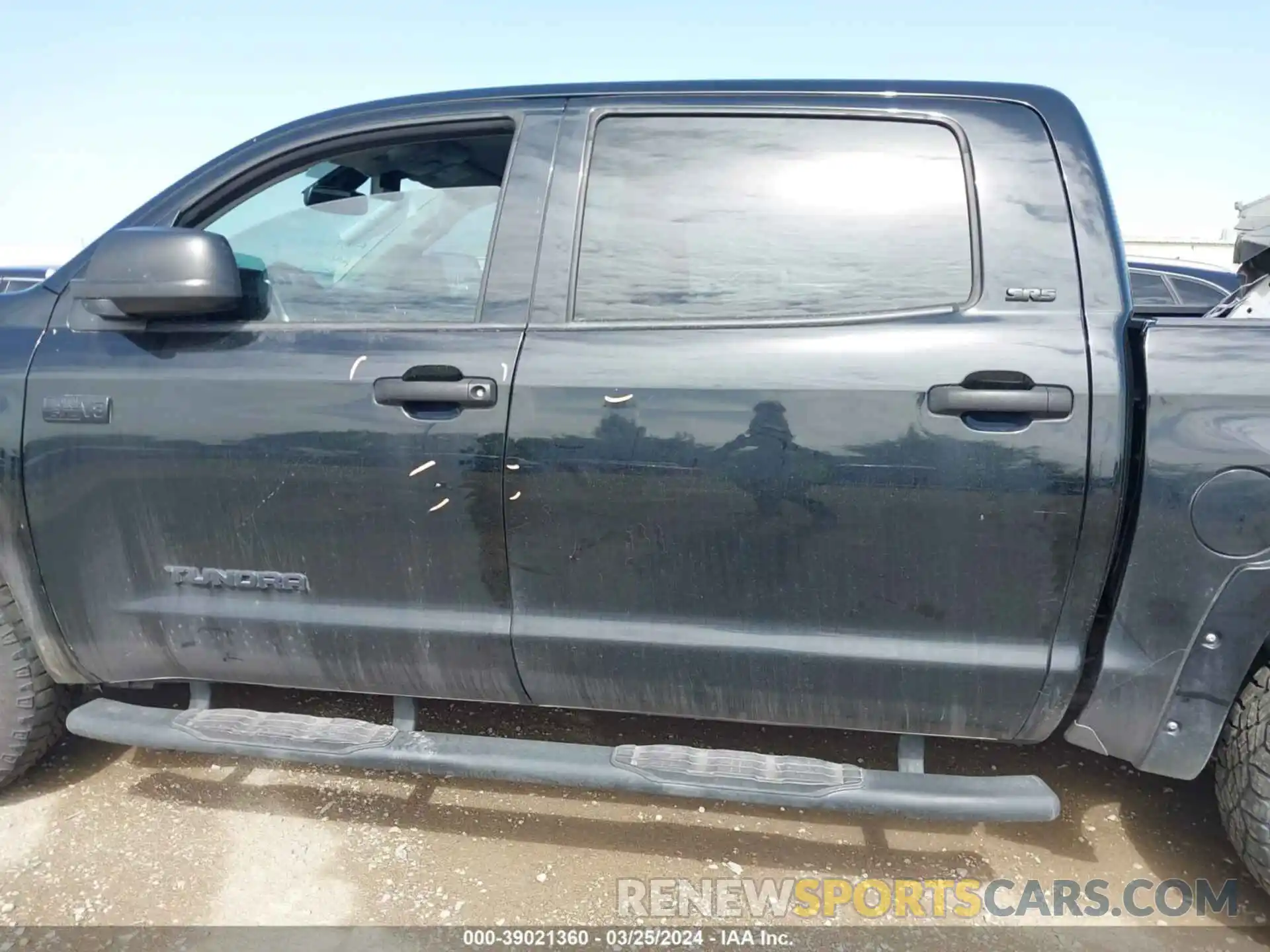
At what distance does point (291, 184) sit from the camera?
2232 mm

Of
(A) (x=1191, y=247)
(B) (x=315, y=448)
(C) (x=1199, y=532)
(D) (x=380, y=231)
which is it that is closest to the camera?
(C) (x=1199, y=532)

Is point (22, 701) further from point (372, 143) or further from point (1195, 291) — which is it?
point (1195, 291)

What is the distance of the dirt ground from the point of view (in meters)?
2.05

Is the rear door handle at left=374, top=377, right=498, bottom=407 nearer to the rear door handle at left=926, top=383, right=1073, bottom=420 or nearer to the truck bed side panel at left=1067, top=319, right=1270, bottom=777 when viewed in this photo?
the rear door handle at left=926, top=383, right=1073, bottom=420

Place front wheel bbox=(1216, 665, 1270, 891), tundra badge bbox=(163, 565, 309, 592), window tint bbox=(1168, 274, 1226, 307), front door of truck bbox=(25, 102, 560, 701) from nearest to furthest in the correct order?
front wheel bbox=(1216, 665, 1270, 891)
front door of truck bbox=(25, 102, 560, 701)
tundra badge bbox=(163, 565, 309, 592)
window tint bbox=(1168, 274, 1226, 307)

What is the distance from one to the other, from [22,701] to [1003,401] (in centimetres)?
263

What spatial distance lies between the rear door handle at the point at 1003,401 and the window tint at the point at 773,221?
0.75 feet

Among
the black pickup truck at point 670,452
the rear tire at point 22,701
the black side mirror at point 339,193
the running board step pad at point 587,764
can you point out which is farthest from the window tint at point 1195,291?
the rear tire at point 22,701

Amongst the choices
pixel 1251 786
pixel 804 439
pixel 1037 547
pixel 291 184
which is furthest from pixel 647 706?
pixel 291 184

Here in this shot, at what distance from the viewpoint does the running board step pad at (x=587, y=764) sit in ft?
6.13

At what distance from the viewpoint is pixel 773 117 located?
1990 mm

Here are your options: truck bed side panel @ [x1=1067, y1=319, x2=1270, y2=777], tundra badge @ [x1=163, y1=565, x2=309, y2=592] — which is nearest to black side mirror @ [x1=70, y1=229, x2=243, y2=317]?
tundra badge @ [x1=163, y1=565, x2=309, y2=592]

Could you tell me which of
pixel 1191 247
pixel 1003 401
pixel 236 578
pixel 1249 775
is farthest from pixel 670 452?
pixel 1191 247

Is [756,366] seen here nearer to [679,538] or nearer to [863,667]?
[679,538]
